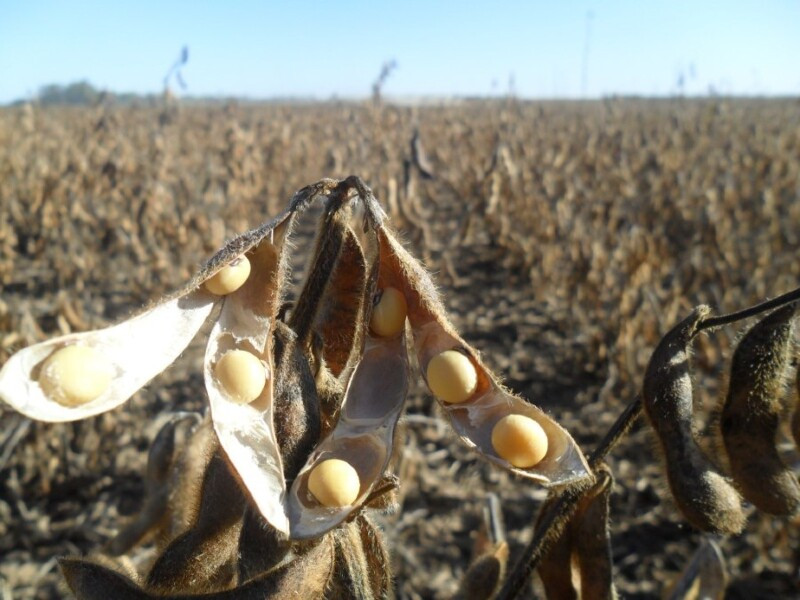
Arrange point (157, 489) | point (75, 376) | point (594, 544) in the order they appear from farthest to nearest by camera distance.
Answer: point (157, 489)
point (594, 544)
point (75, 376)

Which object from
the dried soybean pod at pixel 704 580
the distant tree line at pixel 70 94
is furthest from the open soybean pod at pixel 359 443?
the distant tree line at pixel 70 94

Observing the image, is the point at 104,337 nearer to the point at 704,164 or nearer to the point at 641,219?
the point at 641,219

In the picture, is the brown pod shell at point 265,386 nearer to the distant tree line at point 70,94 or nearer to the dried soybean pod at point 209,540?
the dried soybean pod at point 209,540

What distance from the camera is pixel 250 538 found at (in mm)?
956

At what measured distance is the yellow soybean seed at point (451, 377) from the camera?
982 millimetres

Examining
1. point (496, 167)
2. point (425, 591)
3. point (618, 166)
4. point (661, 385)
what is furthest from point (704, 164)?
point (661, 385)

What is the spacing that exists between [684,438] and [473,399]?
339mm

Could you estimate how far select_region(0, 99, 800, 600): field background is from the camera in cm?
312

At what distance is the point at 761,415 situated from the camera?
3.64 ft

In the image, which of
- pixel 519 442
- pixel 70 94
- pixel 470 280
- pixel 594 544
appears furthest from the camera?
pixel 70 94

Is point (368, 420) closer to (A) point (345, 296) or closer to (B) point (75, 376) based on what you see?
(A) point (345, 296)

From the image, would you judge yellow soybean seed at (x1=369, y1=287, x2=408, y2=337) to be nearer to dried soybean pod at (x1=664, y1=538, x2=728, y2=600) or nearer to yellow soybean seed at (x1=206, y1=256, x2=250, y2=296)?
yellow soybean seed at (x1=206, y1=256, x2=250, y2=296)

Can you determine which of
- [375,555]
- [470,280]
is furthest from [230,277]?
[470,280]

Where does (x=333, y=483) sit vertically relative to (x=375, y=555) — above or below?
above
